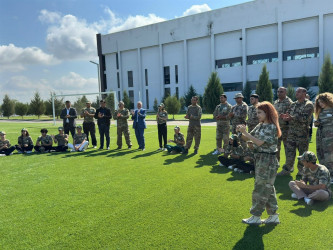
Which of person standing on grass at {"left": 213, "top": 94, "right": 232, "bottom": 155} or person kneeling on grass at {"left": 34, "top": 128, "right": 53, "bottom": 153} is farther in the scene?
person kneeling on grass at {"left": 34, "top": 128, "right": 53, "bottom": 153}

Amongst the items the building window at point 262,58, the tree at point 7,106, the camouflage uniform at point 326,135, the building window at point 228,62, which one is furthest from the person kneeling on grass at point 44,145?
the tree at point 7,106

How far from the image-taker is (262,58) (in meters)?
39.4

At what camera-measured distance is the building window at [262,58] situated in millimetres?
38250

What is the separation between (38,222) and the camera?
170 inches

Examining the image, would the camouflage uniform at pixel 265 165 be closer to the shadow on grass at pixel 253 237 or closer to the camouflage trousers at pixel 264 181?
the camouflage trousers at pixel 264 181

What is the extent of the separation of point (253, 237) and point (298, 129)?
3666mm

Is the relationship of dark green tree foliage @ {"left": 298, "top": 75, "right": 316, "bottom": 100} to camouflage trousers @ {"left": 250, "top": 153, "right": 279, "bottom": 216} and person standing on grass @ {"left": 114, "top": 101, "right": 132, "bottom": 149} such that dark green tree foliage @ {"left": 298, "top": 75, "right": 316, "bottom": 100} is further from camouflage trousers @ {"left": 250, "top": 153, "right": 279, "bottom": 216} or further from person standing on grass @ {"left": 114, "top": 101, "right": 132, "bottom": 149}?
camouflage trousers @ {"left": 250, "top": 153, "right": 279, "bottom": 216}

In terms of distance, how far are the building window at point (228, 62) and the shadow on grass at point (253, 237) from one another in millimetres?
40158

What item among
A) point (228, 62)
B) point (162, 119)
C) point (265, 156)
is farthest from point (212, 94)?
point (265, 156)

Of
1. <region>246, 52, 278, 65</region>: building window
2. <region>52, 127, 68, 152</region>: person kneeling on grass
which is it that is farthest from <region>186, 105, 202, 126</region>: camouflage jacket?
<region>246, 52, 278, 65</region>: building window

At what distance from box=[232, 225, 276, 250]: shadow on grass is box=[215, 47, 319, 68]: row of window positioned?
→ 38009 mm

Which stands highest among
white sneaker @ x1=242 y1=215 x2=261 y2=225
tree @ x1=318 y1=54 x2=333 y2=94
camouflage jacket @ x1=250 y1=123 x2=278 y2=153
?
tree @ x1=318 y1=54 x2=333 y2=94

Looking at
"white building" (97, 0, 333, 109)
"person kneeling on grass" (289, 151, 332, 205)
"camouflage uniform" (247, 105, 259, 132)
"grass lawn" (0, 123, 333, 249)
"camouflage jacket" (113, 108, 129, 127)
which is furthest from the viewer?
"white building" (97, 0, 333, 109)

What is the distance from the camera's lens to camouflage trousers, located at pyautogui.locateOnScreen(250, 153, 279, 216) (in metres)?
3.65
